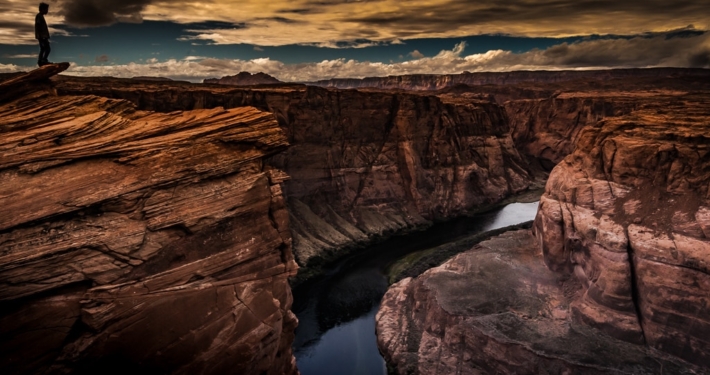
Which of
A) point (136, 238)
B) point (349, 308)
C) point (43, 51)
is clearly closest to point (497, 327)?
point (349, 308)

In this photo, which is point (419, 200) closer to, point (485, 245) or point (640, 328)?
point (485, 245)

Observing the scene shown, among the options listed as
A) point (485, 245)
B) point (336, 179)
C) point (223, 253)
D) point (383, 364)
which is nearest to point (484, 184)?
point (336, 179)

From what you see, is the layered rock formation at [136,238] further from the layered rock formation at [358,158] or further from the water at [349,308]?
the layered rock formation at [358,158]

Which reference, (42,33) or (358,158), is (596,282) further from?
(358,158)

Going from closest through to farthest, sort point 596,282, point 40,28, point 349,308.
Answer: point 40,28, point 596,282, point 349,308

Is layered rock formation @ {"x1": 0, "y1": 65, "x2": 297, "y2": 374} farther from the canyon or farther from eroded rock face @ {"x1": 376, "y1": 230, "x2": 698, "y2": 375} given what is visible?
eroded rock face @ {"x1": 376, "y1": 230, "x2": 698, "y2": 375}

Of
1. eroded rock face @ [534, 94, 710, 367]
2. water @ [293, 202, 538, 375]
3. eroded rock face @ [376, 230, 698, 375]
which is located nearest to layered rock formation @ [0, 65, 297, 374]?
eroded rock face @ [376, 230, 698, 375]

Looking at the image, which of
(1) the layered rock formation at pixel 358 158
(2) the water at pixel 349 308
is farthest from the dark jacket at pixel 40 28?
(1) the layered rock formation at pixel 358 158
